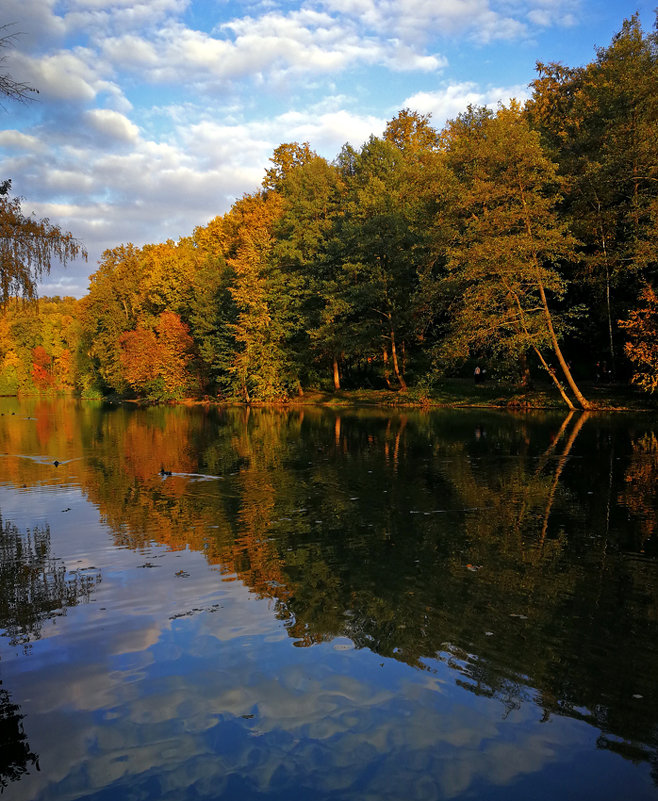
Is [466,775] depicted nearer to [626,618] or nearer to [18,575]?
[626,618]

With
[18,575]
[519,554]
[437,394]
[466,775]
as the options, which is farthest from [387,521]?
[437,394]

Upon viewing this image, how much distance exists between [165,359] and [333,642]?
58.6 metres

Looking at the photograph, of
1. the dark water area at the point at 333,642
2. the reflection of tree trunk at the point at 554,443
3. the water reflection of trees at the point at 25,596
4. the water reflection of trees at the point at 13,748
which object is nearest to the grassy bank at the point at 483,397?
the reflection of tree trunk at the point at 554,443

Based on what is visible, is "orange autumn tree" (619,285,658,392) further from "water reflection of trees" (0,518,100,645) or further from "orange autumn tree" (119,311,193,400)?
"orange autumn tree" (119,311,193,400)

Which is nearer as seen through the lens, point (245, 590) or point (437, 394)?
point (245, 590)

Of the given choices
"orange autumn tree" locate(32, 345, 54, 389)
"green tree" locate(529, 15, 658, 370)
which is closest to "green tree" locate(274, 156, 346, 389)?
"green tree" locate(529, 15, 658, 370)

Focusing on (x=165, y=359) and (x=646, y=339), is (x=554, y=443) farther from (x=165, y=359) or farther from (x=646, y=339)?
(x=165, y=359)

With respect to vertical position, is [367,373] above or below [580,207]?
below

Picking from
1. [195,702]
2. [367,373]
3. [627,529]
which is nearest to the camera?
[195,702]

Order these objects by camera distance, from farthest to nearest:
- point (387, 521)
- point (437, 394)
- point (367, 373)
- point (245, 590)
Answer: point (367, 373) → point (437, 394) → point (387, 521) → point (245, 590)

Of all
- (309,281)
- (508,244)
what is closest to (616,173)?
(508,244)

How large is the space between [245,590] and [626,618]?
4.31 meters

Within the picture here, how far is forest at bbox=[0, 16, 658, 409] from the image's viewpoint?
30.4 metres

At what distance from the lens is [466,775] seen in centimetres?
402
